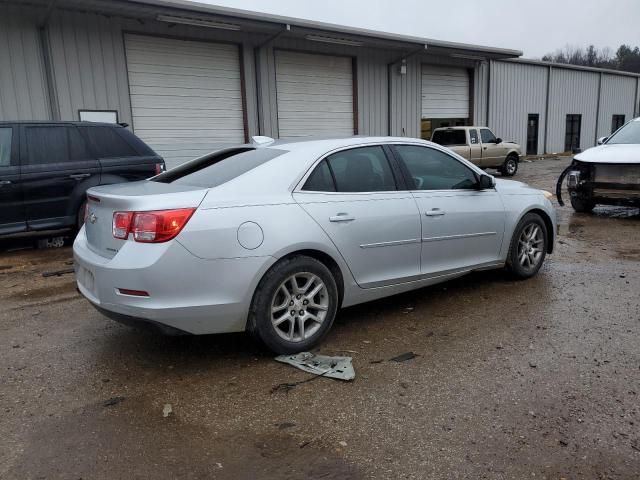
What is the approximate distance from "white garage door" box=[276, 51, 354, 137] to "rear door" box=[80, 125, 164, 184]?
7.47 metres

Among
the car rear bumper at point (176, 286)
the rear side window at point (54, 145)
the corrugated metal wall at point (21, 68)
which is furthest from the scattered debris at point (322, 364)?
the corrugated metal wall at point (21, 68)

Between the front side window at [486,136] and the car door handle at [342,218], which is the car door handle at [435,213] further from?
the front side window at [486,136]

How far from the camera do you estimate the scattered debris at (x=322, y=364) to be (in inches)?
138

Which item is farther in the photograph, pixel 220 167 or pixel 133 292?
pixel 220 167

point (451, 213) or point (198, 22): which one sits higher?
point (198, 22)

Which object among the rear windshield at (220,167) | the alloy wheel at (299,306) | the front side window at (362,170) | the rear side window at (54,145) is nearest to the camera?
the alloy wheel at (299,306)

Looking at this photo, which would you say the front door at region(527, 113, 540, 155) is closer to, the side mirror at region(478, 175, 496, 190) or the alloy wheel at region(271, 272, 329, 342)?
the side mirror at region(478, 175, 496, 190)

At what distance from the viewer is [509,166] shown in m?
19.4

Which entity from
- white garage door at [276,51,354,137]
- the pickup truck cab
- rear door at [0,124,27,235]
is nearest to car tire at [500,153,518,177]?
the pickup truck cab

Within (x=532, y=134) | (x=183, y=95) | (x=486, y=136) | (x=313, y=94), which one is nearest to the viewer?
(x=183, y=95)

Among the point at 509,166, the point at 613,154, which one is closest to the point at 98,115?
the point at 613,154

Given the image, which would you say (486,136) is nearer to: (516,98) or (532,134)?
(516,98)

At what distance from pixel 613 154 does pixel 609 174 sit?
14.3 inches

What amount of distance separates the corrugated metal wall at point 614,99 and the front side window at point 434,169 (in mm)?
29218
